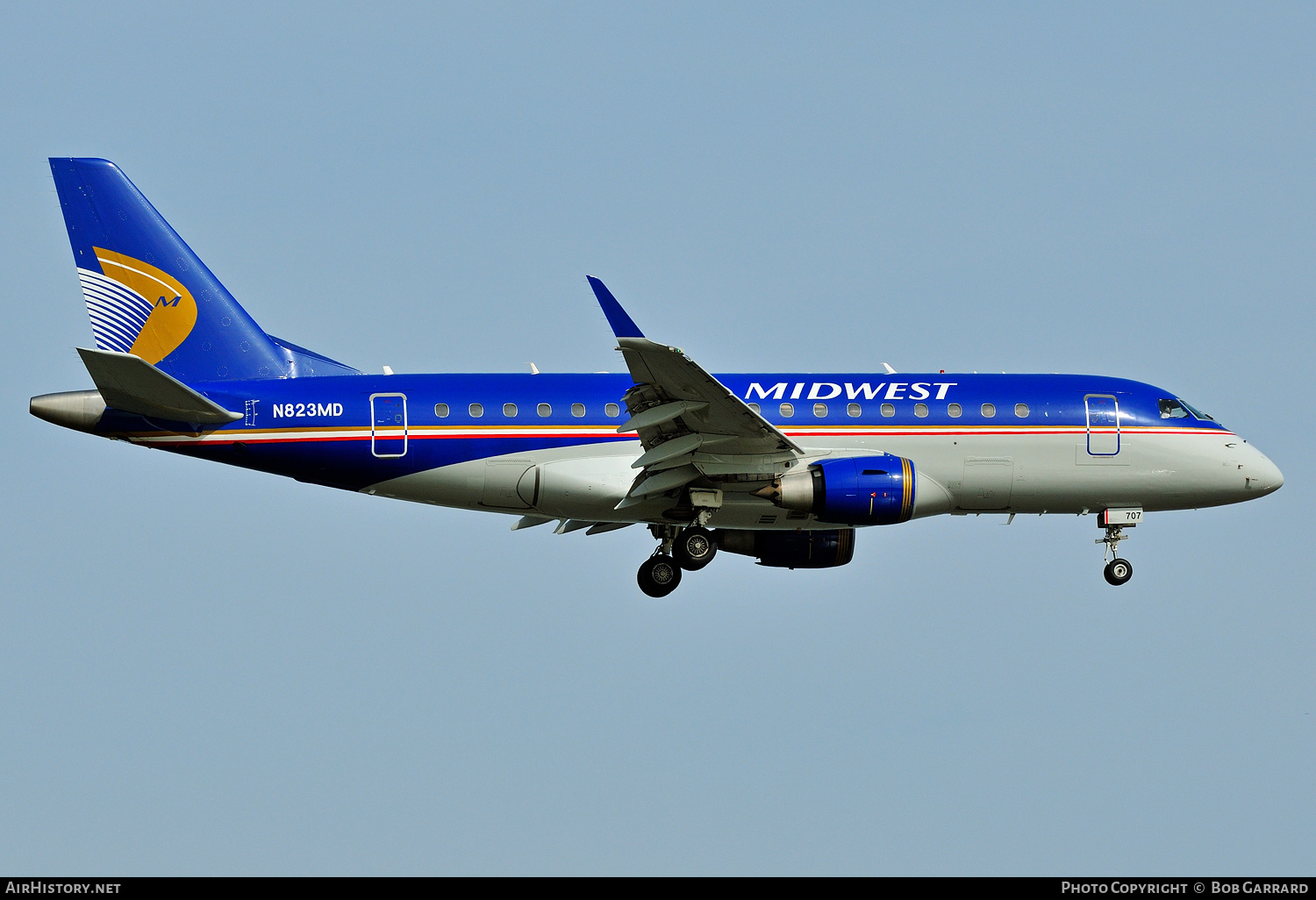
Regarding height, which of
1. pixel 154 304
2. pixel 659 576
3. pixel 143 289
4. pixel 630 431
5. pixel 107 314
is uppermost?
pixel 143 289

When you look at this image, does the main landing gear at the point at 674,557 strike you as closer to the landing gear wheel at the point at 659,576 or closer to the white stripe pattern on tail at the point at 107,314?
the landing gear wheel at the point at 659,576

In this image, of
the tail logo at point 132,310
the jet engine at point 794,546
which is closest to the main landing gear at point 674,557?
the jet engine at point 794,546

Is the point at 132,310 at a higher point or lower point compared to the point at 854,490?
higher

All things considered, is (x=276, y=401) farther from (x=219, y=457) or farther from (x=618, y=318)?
(x=618, y=318)

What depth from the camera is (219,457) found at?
39781 millimetres

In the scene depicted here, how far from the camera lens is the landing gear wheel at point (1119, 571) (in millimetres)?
43406

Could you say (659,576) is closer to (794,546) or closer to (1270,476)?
(794,546)

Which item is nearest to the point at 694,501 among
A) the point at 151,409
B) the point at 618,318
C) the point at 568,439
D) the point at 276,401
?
the point at 568,439

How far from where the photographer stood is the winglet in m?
Answer: 36.1

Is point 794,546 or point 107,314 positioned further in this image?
point 794,546

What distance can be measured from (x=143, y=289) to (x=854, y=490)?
59.2 ft

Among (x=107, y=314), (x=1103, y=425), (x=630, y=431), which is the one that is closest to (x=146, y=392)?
(x=107, y=314)

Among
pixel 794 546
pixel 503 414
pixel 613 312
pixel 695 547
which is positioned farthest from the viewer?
pixel 794 546

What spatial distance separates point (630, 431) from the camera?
3844 centimetres
